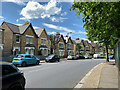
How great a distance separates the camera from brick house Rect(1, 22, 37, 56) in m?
23.3

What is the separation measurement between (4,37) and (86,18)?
792 inches

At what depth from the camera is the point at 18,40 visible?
2477cm

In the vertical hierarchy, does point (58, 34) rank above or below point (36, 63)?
above

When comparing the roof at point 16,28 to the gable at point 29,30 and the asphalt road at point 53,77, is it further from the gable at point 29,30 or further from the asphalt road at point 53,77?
the asphalt road at point 53,77

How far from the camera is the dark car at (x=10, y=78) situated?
3.17 meters

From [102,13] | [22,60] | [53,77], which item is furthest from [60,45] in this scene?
[53,77]

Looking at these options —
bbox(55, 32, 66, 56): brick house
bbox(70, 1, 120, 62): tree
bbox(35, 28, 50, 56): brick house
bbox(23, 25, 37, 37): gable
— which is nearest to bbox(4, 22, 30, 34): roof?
bbox(23, 25, 37, 37): gable

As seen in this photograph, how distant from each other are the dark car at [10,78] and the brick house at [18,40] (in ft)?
67.7

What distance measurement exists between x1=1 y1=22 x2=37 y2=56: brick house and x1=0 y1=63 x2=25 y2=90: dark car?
2063 centimetres

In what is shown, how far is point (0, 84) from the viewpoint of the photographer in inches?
119

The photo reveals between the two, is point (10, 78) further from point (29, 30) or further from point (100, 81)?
point (29, 30)

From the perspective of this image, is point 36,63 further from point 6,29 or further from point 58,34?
point 58,34

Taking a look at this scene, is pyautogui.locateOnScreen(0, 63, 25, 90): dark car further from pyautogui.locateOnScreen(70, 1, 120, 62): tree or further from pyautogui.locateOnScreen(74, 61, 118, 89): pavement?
pyautogui.locateOnScreen(70, 1, 120, 62): tree

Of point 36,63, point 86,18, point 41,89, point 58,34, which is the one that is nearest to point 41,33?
point 58,34
